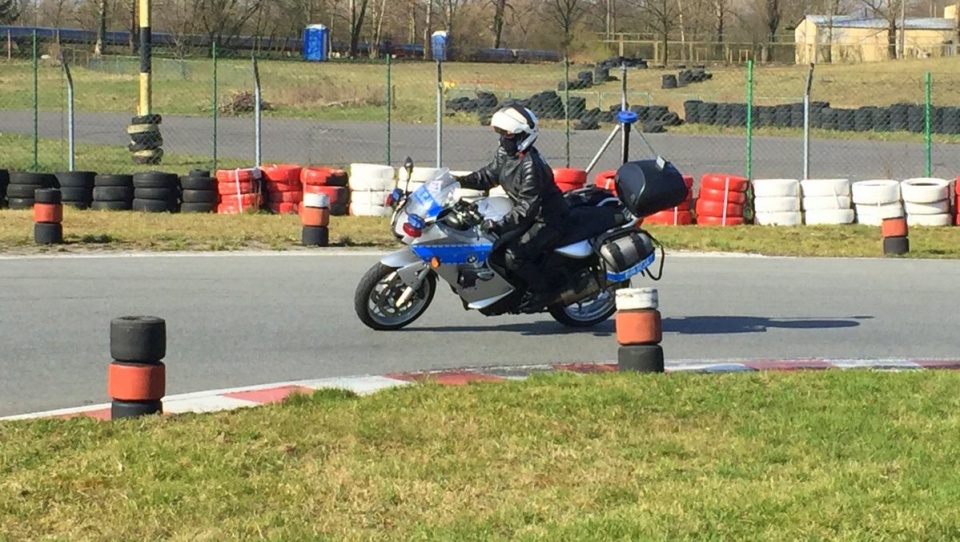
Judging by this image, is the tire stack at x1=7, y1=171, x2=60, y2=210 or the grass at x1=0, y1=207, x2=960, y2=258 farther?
the tire stack at x1=7, y1=171, x2=60, y2=210

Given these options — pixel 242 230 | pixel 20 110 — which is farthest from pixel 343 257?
pixel 20 110

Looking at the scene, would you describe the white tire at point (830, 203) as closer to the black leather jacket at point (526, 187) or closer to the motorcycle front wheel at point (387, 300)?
the black leather jacket at point (526, 187)

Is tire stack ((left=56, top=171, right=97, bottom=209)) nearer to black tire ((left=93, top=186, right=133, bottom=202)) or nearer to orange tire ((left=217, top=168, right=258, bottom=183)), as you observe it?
black tire ((left=93, top=186, right=133, bottom=202))

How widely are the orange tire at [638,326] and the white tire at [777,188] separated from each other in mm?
11282

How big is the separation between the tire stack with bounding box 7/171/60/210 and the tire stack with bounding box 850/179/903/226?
10.7 metres

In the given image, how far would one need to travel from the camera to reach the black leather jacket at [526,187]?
10.5 meters

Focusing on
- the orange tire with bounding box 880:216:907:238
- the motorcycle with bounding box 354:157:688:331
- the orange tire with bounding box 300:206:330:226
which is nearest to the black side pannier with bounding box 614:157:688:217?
the motorcycle with bounding box 354:157:688:331

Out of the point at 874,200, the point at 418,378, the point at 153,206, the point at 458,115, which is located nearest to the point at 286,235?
the point at 153,206

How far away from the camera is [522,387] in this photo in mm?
8234

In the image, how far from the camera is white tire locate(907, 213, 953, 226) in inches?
762

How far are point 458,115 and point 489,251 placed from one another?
37.2 meters

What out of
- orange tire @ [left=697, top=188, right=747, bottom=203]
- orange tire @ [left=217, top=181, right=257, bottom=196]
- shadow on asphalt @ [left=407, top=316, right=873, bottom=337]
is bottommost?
shadow on asphalt @ [left=407, top=316, right=873, bottom=337]

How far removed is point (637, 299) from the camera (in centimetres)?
862

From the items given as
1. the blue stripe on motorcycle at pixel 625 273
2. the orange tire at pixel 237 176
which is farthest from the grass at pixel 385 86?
the blue stripe on motorcycle at pixel 625 273
